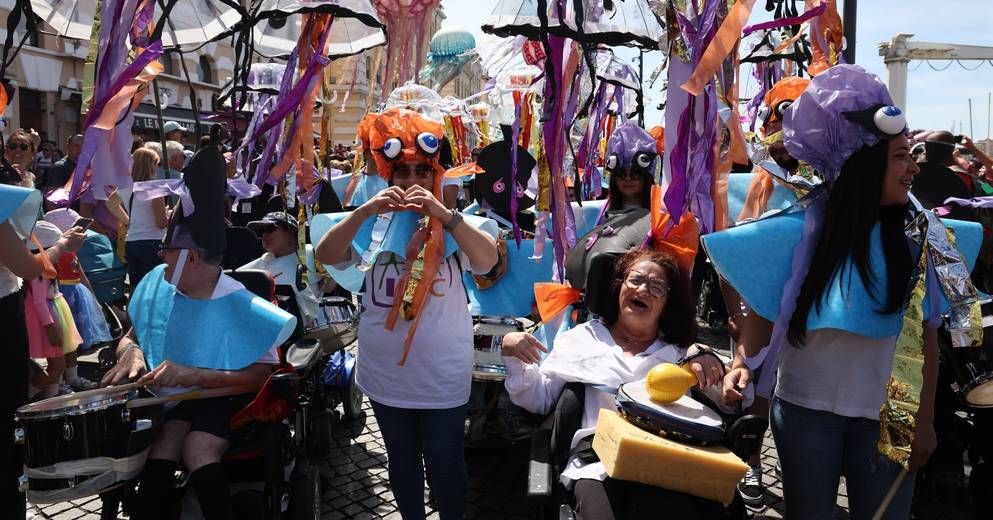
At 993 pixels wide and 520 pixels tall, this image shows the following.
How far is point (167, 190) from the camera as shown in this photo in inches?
105

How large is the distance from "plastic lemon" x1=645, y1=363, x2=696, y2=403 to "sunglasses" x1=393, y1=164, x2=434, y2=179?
4.13 feet

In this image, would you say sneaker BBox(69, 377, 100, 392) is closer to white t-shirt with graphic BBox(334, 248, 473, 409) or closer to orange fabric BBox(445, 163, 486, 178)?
white t-shirt with graphic BBox(334, 248, 473, 409)

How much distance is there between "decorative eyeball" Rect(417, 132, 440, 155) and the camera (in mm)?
2650

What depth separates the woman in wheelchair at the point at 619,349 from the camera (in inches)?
90.4

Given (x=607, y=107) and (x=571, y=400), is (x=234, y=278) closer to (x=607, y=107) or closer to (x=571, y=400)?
(x=571, y=400)

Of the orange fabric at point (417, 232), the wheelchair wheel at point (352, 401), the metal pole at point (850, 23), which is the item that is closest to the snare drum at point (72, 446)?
the orange fabric at point (417, 232)

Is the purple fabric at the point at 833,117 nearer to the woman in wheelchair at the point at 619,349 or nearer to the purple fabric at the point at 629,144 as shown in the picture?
the woman in wheelchair at the point at 619,349

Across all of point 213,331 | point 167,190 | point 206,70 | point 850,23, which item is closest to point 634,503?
point 213,331

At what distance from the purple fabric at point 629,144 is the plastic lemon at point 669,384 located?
1590 mm

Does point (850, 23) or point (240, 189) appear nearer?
point (240, 189)

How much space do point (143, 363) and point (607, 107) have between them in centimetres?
552

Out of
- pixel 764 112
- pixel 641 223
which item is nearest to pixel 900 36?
pixel 764 112

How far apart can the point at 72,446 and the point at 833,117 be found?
2614mm

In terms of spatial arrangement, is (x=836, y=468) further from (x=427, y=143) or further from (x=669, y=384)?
(x=427, y=143)
